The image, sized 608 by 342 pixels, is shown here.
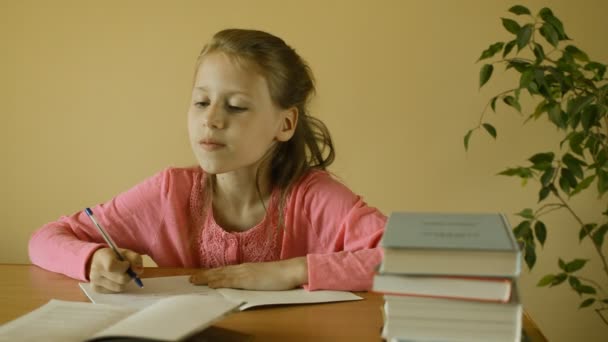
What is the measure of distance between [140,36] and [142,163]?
0.43 metres

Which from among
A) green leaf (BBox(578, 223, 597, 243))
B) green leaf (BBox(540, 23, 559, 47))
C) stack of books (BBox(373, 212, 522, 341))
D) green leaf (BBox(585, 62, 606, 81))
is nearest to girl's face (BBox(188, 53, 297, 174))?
stack of books (BBox(373, 212, 522, 341))

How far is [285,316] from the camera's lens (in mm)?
944

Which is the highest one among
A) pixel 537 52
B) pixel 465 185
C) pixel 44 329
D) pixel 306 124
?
pixel 537 52

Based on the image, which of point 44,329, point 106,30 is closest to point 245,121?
point 44,329

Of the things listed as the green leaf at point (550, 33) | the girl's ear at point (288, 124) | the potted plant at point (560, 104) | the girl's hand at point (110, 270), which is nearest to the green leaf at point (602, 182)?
the potted plant at point (560, 104)

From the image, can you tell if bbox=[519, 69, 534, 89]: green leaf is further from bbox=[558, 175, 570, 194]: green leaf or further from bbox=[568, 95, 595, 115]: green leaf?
bbox=[558, 175, 570, 194]: green leaf

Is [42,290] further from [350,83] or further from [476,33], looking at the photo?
[476,33]

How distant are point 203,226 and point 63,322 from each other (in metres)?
0.59

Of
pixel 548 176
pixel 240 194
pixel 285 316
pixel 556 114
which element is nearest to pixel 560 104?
pixel 556 114

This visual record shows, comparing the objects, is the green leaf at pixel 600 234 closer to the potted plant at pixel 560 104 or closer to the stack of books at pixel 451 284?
the potted plant at pixel 560 104

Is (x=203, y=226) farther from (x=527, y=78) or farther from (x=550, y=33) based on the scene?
(x=550, y=33)

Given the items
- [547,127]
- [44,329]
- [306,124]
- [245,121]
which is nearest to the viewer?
[44,329]

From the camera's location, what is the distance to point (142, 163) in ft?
7.46

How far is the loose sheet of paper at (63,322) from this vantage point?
2.62ft
